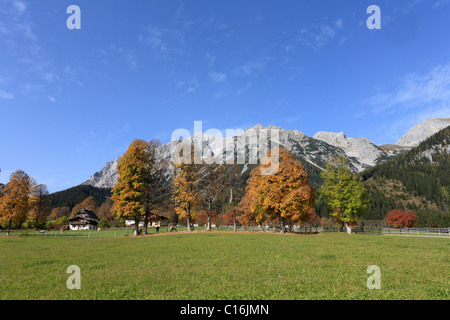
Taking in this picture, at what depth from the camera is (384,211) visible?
188125 millimetres

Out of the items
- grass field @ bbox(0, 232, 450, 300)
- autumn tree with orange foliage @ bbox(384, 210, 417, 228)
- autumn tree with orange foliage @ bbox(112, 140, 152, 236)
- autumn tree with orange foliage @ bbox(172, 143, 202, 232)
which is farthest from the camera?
autumn tree with orange foliage @ bbox(384, 210, 417, 228)

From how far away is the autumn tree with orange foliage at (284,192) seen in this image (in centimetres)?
4584

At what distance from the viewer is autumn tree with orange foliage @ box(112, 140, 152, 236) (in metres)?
49.0

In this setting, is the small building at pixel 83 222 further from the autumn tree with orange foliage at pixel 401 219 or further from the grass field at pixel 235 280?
the autumn tree with orange foliage at pixel 401 219

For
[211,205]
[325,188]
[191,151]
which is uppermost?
[191,151]

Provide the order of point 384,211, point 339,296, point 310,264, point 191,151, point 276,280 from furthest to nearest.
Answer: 1. point 384,211
2. point 191,151
3. point 310,264
4. point 276,280
5. point 339,296

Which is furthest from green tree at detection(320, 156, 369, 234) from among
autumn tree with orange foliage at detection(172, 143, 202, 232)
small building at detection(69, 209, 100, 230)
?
small building at detection(69, 209, 100, 230)

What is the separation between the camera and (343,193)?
59.4 metres

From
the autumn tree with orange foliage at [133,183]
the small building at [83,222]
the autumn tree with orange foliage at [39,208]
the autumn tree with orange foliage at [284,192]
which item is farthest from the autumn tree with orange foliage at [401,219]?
the autumn tree with orange foliage at [39,208]

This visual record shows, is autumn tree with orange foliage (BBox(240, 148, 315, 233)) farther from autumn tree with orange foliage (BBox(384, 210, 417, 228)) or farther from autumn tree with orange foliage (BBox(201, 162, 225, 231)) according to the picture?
autumn tree with orange foliage (BBox(384, 210, 417, 228))

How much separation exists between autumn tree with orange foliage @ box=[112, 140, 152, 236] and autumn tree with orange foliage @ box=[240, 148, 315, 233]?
879 inches

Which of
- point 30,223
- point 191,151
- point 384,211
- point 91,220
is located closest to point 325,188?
point 191,151
